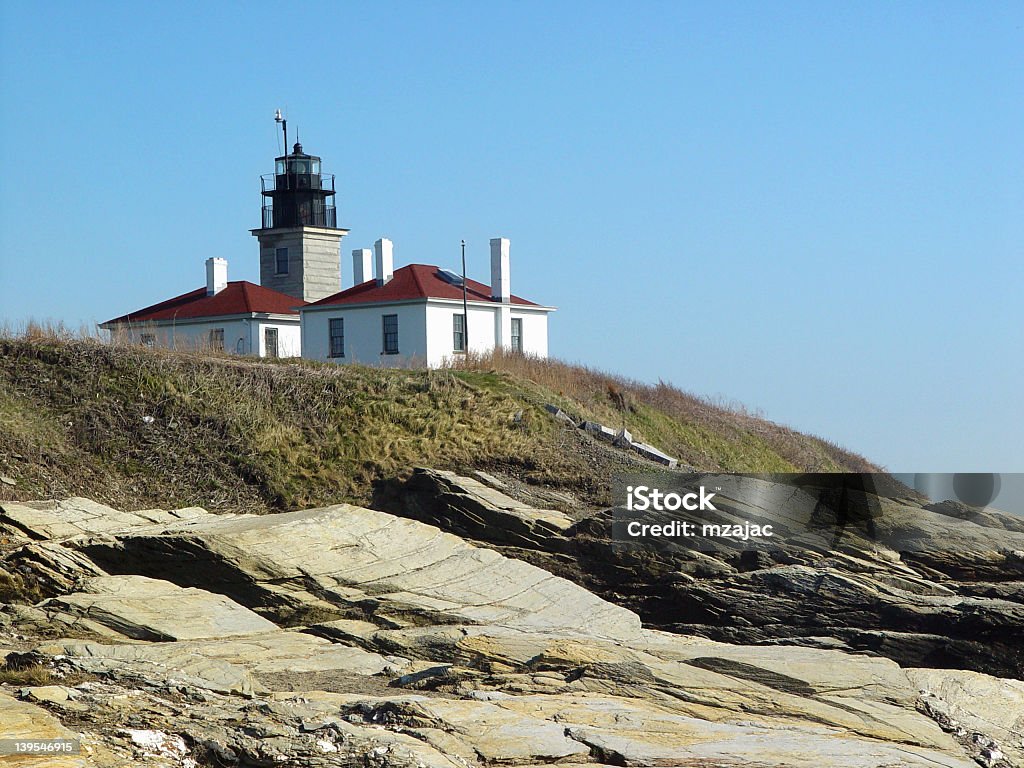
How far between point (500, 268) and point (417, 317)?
4152 millimetres

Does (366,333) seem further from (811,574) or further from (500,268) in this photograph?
(811,574)

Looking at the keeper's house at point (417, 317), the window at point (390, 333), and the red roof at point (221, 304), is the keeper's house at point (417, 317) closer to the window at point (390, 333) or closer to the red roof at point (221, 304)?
the window at point (390, 333)

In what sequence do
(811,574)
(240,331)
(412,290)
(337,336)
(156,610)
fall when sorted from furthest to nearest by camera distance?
1. (240,331)
2. (337,336)
3. (412,290)
4. (811,574)
5. (156,610)

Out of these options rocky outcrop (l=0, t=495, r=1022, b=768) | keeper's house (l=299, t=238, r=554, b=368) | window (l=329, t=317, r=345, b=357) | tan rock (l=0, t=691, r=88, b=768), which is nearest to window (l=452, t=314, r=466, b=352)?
keeper's house (l=299, t=238, r=554, b=368)

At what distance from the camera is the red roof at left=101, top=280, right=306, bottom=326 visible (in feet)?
141

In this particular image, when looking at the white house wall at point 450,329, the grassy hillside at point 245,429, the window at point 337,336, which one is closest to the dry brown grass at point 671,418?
the grassy hillside at point 245,429

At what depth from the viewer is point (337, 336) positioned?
40531mm

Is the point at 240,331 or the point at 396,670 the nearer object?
the point at 396,670

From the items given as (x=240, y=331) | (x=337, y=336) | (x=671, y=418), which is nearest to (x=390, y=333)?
(x=337, y=336)

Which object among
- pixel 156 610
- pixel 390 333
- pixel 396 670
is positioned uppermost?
pixel 390 333

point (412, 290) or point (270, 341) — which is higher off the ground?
point (412, 290)

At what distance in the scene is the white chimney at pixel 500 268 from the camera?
4103 cm

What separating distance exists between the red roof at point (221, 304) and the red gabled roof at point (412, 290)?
301 centimetres

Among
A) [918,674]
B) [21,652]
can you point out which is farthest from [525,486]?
[21,652]
